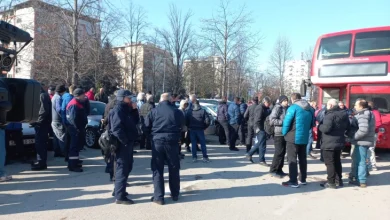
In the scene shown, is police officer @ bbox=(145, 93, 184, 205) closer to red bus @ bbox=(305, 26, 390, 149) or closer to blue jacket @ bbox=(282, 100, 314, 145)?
blue jacket @ bbox=(282, 100, 314, 145)

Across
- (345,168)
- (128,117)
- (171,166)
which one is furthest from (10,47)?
(345,168)

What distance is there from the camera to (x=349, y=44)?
976cm

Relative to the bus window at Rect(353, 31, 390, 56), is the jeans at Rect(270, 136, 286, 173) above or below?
below

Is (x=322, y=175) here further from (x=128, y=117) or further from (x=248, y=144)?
(x=128, y=117)

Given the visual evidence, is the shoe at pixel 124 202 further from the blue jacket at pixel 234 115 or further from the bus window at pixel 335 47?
the bus window at pixel 335 47

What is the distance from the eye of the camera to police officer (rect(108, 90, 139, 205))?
16.6 feet

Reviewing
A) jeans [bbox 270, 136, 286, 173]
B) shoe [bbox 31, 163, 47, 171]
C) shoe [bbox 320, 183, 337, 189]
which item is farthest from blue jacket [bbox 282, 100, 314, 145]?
shoe [bbox 31, 163, 47, 171]

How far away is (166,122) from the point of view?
5320mm

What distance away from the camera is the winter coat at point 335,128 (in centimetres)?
634

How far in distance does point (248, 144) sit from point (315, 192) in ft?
11.8

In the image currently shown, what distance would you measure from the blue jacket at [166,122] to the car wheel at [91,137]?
17.0 feet

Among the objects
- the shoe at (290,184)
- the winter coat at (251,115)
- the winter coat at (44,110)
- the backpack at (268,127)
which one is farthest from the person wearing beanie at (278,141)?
the winter coat at (44,110)

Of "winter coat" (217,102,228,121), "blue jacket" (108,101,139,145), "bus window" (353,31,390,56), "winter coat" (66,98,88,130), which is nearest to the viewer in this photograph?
"blue jacket" (108,101,139,145)

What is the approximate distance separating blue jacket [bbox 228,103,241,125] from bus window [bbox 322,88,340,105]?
2.95 metres
